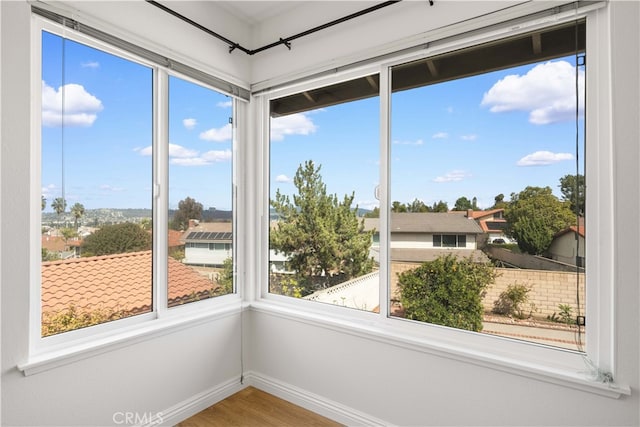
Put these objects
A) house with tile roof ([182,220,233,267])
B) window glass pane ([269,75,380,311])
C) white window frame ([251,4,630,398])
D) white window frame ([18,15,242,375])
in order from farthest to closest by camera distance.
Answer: house with tile roof ([182,220,233,267]) → window glass pane ([269,75,380,311]) → white window frame ([18,15,242,375]) → white window frame ([251,4,630,398])

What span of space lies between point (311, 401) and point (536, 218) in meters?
1.77

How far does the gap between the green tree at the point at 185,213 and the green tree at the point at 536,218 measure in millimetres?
1923

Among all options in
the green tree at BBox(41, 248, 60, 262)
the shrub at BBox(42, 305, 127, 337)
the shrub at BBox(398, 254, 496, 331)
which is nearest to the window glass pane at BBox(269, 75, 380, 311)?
the shrub at BBox(398, 254, 496, 331)

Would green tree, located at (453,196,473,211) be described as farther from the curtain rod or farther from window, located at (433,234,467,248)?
the curtain rod

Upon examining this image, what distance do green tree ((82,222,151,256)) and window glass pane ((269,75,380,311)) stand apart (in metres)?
0.94

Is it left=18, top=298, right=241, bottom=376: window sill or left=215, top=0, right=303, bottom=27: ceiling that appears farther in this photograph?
left=215, top=0, right=303, bottom=27: ceiling

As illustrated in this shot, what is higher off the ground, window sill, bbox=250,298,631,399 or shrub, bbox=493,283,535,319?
shrub, bbox=493,283,535,319

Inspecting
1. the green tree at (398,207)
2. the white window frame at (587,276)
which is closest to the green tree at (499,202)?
the white window frame at (587,276)

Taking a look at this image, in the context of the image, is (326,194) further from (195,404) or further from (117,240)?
(195,404)

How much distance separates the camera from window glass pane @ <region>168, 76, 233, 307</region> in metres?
2.30

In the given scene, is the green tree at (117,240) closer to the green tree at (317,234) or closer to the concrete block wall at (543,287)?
the green tree at (317,234)

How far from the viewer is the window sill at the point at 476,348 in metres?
1.56

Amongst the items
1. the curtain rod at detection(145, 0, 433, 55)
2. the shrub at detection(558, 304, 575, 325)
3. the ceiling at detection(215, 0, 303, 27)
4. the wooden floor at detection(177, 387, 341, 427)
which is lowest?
the wooden floor at detection(177, 387, 341, 427)

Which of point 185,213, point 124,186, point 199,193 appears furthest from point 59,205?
point 199,193
